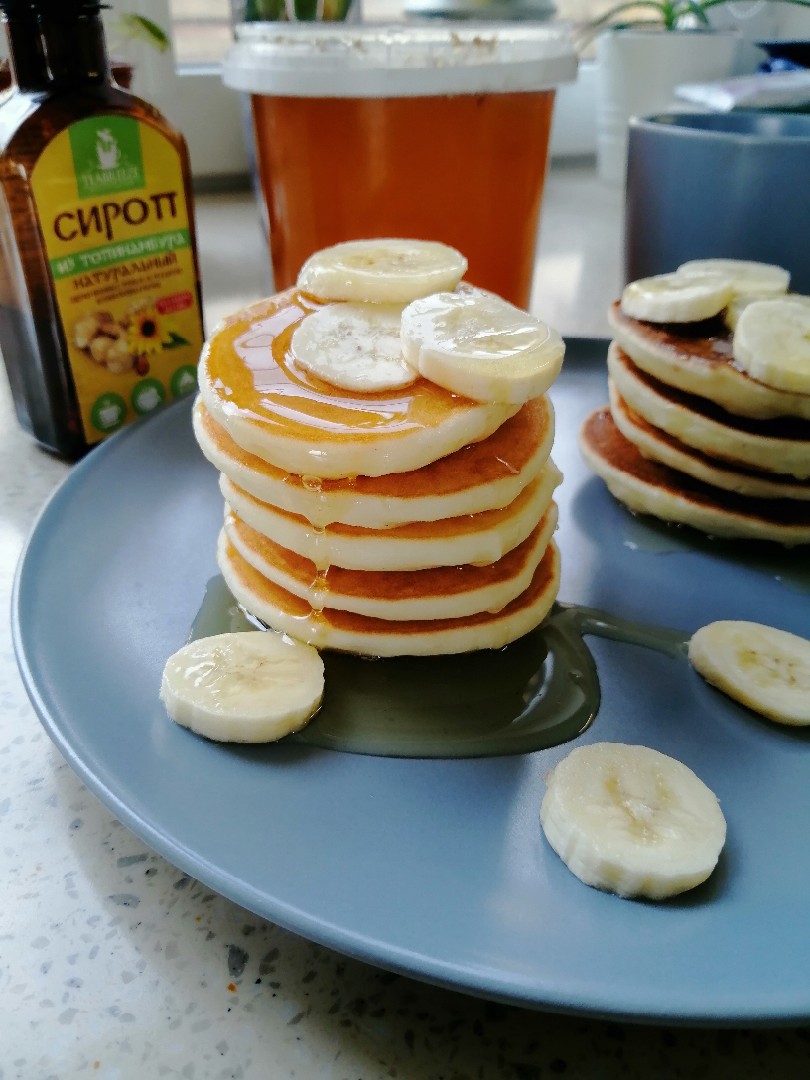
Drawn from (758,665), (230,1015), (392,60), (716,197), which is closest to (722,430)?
(758,665)

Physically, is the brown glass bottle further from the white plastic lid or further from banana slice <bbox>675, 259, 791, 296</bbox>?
banana slice <bbox>675, 259, 791, 296</bbox>

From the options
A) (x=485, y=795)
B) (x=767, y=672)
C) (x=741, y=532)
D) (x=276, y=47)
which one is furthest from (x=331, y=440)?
(x=276, y=47)

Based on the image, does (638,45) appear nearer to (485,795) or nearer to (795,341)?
(795,341)

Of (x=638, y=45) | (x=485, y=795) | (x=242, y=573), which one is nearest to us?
(x=485, y=795)

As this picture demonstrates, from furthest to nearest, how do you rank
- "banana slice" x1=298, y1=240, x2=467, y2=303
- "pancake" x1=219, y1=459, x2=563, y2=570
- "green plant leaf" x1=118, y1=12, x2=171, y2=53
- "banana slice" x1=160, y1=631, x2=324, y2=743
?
"green plant leaf" x1=118, y1=12, x2=171, y2=53 < "banana slice" x1=298, y1=240, x2=467, y2=303 < "pancake" x1=219, y1=459, x2=563, y2=570 < "banana slice" x1=160, y1=631, x2=324, y2=743

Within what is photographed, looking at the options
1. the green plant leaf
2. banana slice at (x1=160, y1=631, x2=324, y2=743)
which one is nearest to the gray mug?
the green plant leaf

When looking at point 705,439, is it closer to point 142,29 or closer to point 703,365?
point 703,365
